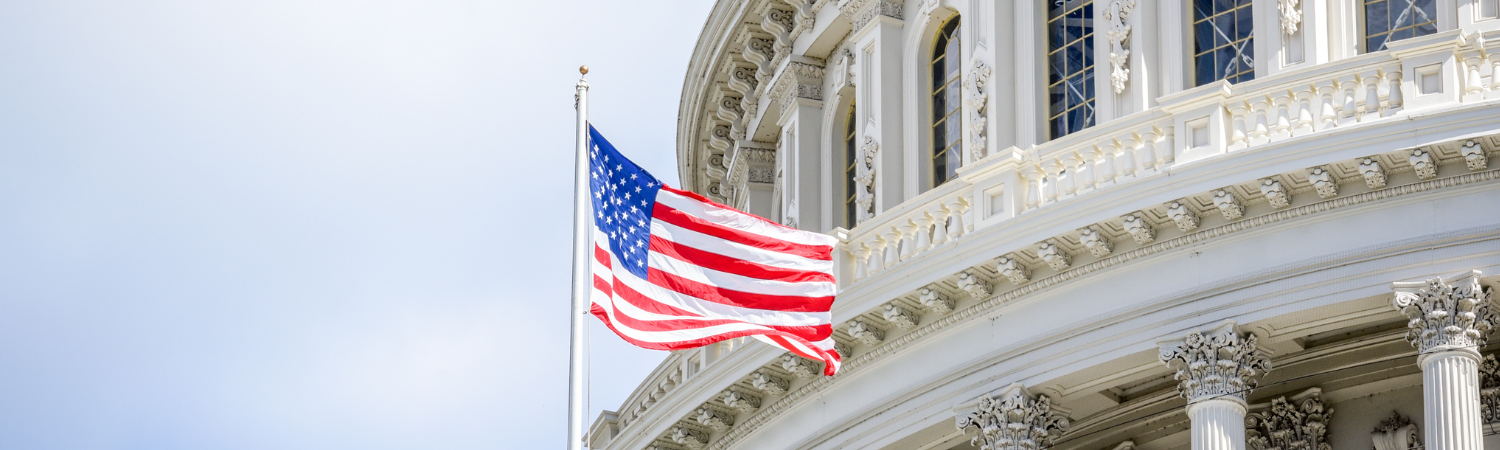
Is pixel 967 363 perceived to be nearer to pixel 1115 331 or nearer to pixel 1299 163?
pixel 1115 331

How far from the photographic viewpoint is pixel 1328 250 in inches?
995

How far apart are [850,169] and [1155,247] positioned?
10.2 m

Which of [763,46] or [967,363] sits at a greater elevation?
[763,46]

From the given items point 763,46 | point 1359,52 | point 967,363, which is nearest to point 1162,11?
point 1359,52

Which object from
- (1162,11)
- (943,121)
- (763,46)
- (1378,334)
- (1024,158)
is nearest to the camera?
(1378,334)

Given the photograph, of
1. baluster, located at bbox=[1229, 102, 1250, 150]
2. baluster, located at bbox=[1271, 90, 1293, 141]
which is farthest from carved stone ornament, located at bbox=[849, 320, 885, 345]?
baluster, located at bbox=[1271, 90, 1293, 141]

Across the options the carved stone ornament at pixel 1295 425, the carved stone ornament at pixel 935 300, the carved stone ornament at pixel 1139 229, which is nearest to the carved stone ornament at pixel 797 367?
the carved stone ornament at pixel 935 300

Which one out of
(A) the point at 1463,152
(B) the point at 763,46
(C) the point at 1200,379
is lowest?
(C) the point at 1200,379

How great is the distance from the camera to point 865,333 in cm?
2936

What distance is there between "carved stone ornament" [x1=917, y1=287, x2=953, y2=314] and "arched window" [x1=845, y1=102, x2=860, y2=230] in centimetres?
667

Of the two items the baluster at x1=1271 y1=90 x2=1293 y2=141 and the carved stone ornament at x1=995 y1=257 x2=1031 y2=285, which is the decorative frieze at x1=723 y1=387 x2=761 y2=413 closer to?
the carved stone ornament at x1=995 y1=257 x2=1031 y2=285

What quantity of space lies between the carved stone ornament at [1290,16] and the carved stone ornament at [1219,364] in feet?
17.0

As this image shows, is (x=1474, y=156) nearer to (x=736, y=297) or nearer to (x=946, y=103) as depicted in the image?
(x=736, y=297)

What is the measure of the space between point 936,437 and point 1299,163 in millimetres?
5568
